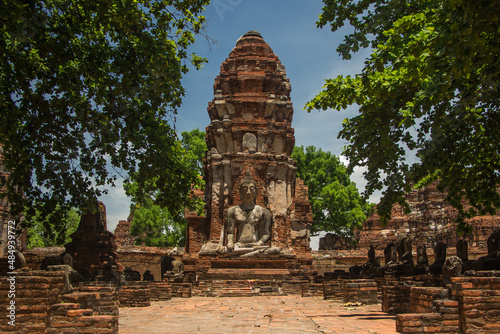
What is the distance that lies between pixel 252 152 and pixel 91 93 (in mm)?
11665

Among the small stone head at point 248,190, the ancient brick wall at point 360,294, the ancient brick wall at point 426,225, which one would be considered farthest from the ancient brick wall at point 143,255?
the ancient brick wall at point 360,294

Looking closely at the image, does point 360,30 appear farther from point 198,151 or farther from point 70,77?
point 198,151

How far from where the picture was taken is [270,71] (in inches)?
829

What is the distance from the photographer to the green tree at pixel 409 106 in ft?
21.2

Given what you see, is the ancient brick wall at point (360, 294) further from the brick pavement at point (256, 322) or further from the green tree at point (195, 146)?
the green tree at point (195, 146)

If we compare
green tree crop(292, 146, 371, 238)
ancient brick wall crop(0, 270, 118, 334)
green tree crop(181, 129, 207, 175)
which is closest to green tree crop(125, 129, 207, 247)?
green tree crop(181, 129, 207, 175)

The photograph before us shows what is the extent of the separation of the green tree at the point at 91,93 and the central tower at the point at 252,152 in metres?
9.23

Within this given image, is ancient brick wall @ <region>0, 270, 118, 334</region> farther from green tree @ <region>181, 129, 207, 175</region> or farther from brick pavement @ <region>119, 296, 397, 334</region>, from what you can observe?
green tree @ <region>181, 129, 207, 175</region>

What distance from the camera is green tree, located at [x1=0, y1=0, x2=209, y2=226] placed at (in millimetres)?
7312

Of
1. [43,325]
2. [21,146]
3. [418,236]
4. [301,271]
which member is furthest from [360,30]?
[418,236]

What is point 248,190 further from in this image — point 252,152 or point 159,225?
point 159,225

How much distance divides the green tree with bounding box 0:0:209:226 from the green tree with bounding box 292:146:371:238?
77.2 feet

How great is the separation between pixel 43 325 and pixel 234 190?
1292 cm

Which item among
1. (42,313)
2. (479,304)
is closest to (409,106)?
(479,304)
